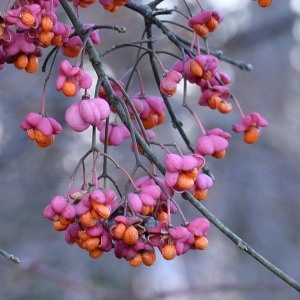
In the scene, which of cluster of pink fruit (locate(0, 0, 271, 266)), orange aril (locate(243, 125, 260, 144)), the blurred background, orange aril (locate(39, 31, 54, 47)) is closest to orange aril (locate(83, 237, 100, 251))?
cluster of pink fruit (locate(0, 0, 271, 266))

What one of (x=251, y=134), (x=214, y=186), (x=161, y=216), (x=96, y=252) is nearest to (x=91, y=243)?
(x=96, y=252)

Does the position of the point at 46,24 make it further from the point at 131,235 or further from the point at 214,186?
the point at 214,186

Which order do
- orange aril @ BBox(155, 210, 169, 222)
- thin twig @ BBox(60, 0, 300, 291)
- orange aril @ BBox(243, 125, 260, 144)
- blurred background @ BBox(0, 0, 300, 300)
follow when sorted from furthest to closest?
1. blurred background @ BBox(0, 0, 300, 300)
2. orange aril @ BBox(243, 125, 260, 144)
3. orange aril @ BBox(155, 210, 169, 222)
4. thin twig @ BBox(60, 0, 300, 291)

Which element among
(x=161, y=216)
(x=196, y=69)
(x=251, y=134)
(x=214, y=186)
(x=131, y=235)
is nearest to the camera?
(x=131, y=235)

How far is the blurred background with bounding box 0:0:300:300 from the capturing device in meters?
4.06

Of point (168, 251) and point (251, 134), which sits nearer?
point (168, 251)

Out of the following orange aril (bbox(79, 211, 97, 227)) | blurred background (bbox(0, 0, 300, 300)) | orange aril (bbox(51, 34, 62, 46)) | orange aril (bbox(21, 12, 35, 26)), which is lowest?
blurred background (bbox(0, 0, 300, 300))

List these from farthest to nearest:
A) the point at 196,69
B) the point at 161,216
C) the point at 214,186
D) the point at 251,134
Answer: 1. the point at 214,186
2. the point at 251,134
3. the point at 196,69
4. the point at 161,216

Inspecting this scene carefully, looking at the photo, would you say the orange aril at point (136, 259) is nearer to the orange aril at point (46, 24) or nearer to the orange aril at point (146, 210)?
the orange aril at point (146, 210)

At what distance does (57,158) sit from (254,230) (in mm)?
2556

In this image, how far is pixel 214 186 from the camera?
609 centimetres

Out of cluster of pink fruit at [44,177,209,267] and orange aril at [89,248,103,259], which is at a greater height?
cluster of pink fruit at [44,177,209,267]

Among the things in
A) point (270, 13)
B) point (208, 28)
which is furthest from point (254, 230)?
point (208, 28)

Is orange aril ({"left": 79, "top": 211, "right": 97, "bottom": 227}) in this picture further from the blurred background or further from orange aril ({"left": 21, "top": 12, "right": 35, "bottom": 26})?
the blurred background
